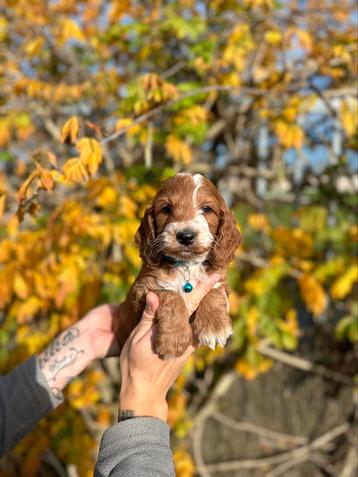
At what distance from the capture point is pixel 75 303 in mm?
4547

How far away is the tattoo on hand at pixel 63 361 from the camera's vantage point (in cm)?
303

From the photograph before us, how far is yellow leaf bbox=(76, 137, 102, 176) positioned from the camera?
2867mm

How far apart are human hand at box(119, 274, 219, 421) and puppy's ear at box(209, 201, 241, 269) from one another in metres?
0.08

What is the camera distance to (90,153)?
288 cm

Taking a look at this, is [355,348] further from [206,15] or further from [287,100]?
[206,15]

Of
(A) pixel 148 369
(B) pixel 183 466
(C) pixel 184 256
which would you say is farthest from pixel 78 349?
(B) pixel 183 466

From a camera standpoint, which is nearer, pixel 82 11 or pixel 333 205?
pixel 333 205

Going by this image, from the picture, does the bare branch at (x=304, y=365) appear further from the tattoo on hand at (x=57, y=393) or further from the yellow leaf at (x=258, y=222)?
the tattoo on hand at (x=57, y=393)

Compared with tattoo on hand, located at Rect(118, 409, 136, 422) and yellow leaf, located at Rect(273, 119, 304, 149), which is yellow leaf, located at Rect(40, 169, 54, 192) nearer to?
tattoo on hand, located at Rect(118, 409, 136, 422)

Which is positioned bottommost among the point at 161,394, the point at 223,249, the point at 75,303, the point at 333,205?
the point at 333,205

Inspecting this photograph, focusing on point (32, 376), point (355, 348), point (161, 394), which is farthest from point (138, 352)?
point (355, 348)

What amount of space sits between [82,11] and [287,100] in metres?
3.34

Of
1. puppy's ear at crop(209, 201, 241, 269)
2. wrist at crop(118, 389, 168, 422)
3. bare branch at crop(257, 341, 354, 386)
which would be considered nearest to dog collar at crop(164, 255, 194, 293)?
puppy's ear at crop(209, 201, 241, 269)

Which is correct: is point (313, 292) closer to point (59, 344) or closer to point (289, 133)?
point (289, 133)
